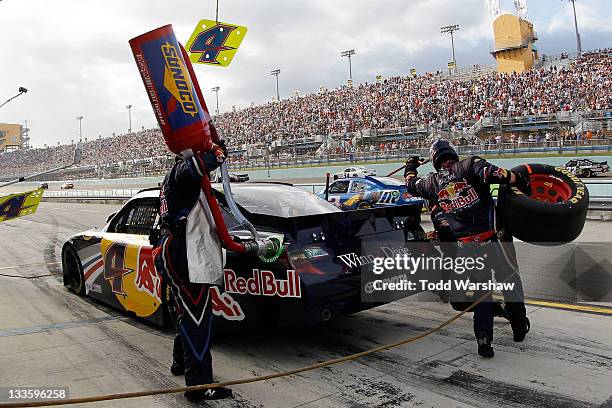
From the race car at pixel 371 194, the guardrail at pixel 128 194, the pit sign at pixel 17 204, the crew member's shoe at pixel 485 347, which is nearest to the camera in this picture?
the crew member's shoe at pixel 485 347

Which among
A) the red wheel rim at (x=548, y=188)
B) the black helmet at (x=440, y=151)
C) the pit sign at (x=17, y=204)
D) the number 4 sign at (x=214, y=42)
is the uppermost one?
the number 4 sign at (x=214, y=42)

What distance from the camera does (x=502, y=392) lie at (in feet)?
10.6

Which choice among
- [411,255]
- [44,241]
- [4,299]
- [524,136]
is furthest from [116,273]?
[524,136]

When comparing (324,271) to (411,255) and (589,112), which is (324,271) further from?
(589,112)

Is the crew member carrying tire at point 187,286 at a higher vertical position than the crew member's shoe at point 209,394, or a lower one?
higher

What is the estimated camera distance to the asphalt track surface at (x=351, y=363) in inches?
128

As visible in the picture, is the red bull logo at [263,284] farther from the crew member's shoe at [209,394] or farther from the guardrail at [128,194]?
the guardrail at [128,194]

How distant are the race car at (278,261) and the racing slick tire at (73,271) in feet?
3.02

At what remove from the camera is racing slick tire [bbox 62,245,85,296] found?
6152 millimetres

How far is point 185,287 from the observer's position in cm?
342

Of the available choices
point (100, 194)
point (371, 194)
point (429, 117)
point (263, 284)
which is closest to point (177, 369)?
point (263, 284)

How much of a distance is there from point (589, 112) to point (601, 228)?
21275 mm

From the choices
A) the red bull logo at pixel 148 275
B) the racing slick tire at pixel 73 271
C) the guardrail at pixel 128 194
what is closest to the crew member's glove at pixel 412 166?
the guardrail at pixel 128 194

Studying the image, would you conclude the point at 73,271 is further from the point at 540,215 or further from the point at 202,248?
the point at 540,215
